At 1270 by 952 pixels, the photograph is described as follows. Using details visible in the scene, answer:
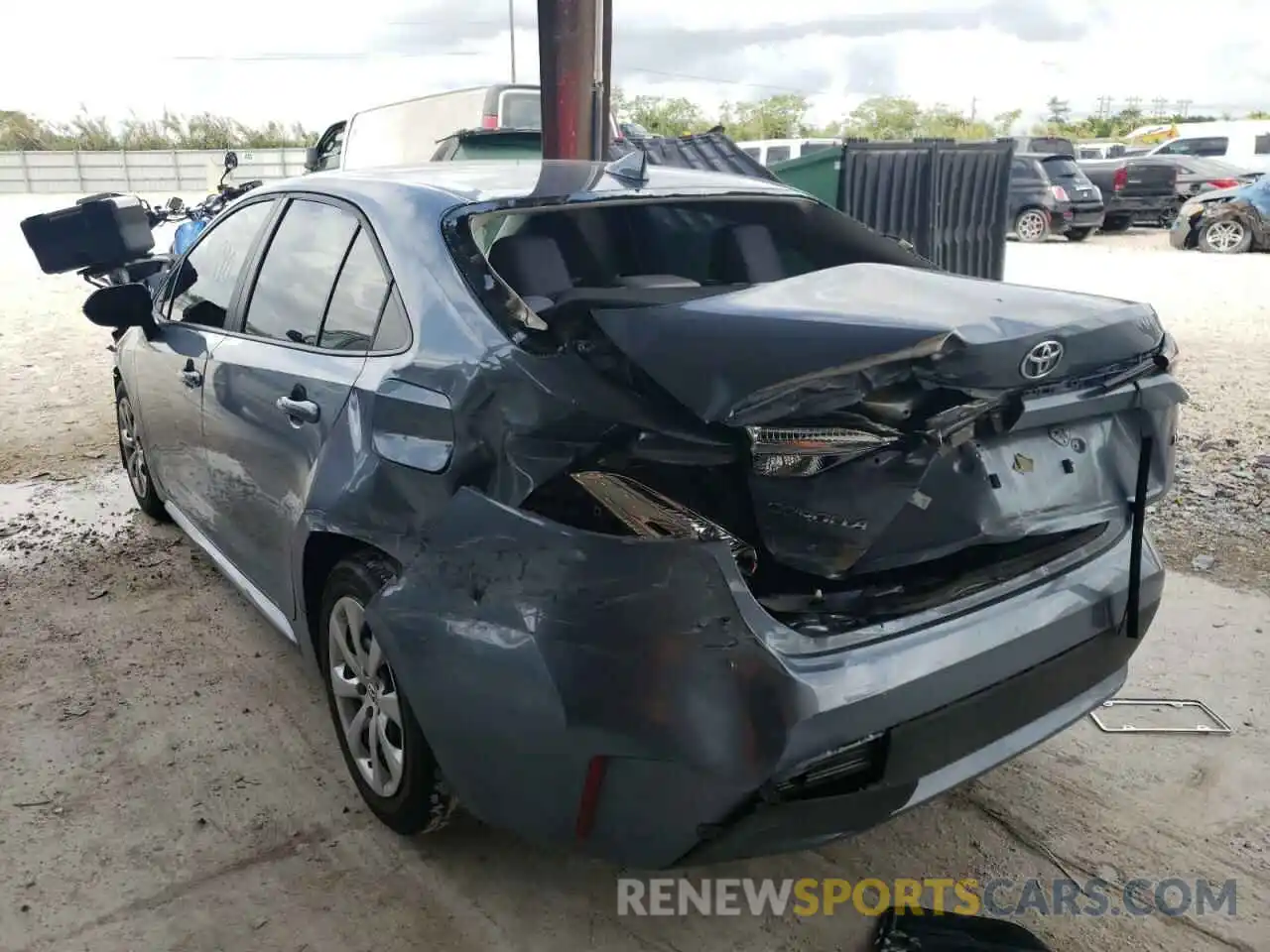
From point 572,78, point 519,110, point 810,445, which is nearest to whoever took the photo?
point 810,445

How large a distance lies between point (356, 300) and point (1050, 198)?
55.1ft

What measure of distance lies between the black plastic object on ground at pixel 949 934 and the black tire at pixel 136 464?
363cm

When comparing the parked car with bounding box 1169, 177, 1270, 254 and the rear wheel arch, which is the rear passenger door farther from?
the parked car with bounding box 1169, 177, 1270, 254

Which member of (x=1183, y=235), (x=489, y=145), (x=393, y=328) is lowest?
(x=1183, y=235)

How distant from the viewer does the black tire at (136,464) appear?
466 centimetres

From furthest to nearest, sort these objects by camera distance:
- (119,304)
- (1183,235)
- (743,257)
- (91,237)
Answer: (1183,235)
(91,237)
(119,304)
(743,257)

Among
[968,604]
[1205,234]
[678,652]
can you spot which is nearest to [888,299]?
[968,604]

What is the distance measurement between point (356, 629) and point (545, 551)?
0.87 meters

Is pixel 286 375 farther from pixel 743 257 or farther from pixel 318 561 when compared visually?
pixel 743 257

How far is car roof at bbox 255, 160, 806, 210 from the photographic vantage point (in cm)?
267

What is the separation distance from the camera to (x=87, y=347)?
9.41 meters

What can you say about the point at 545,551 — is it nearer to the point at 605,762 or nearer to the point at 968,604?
the point at 605,762

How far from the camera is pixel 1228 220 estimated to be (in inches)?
598

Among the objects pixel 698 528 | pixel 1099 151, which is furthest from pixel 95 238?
pixel 1099 151
